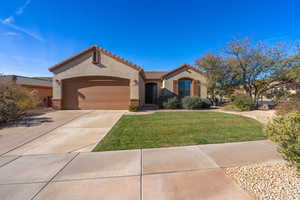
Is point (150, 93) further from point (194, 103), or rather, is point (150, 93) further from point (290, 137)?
point (290, 137)

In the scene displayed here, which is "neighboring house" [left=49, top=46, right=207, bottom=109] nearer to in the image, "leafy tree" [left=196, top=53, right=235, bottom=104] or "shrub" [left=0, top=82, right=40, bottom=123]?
"shrub" [left=0, top=82, right=40, bottom=123]

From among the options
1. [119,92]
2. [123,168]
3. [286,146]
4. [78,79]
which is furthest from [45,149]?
[78,79]

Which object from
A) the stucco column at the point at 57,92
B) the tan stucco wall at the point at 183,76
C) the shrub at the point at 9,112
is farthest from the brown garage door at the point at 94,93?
the tan stucco wall at the point at 183,76

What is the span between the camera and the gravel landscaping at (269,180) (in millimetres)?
1998

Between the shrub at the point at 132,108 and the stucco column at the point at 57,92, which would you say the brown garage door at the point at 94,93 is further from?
the shrub at the point at 132,108

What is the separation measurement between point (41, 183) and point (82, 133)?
307 cm

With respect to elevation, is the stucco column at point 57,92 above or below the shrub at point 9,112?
above

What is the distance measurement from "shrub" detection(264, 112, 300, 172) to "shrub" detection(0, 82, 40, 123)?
11.4m

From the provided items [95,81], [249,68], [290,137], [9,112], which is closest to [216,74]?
[249,68]

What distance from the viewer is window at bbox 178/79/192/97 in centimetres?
1483

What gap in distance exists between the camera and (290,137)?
2.37m

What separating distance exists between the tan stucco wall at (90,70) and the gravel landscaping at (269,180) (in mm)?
9772

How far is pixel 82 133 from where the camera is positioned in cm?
528

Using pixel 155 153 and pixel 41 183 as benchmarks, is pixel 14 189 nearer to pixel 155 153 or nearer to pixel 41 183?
pixel 41 183
